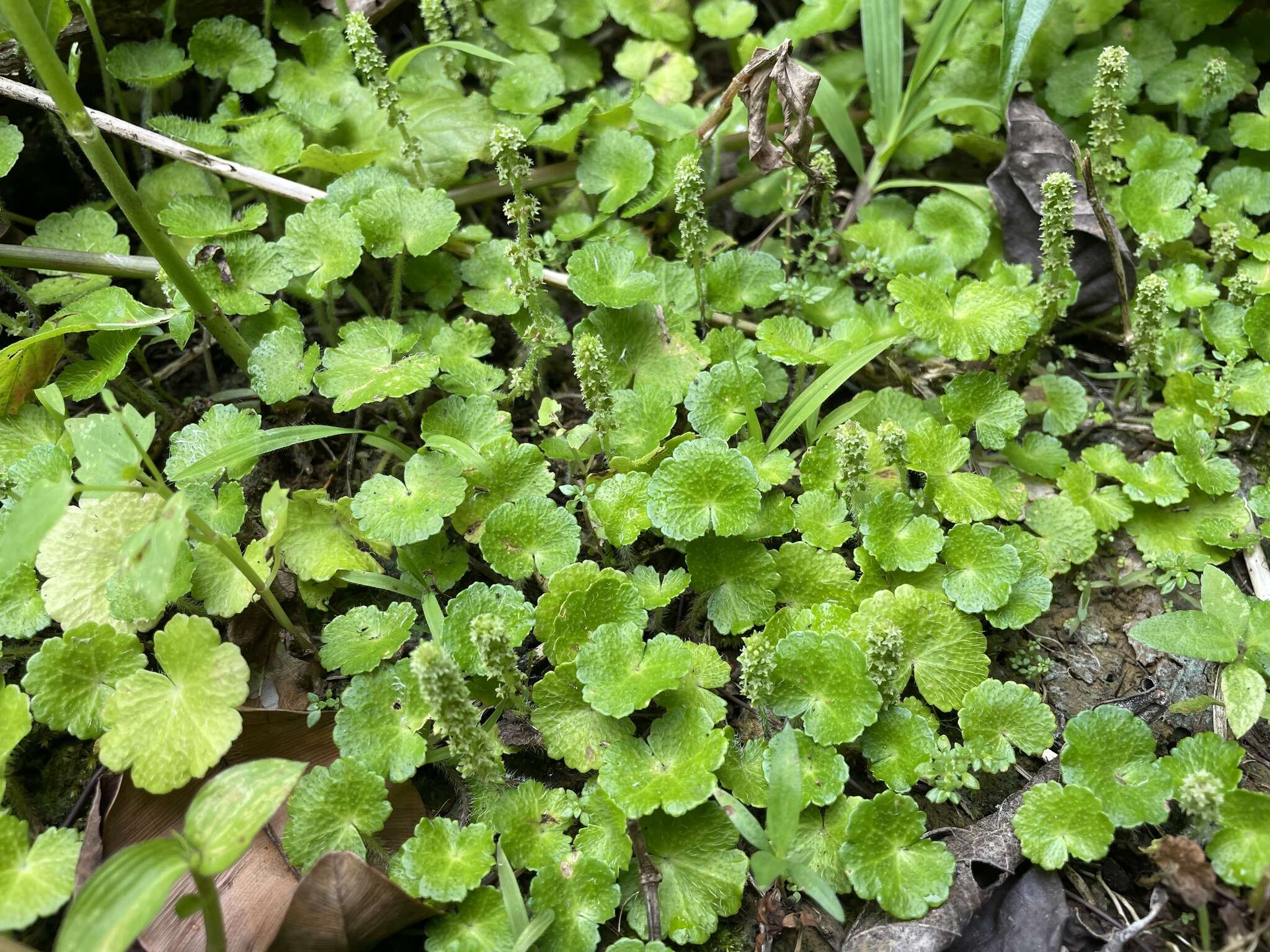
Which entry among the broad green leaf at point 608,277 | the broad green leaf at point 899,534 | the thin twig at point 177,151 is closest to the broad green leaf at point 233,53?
the thin twig at point 177,151

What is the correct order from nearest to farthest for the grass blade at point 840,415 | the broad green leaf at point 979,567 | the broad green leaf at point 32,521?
the broad green leaf at point 32,521
the broad green leaf at point 979,567
the grass blade at point 840,415

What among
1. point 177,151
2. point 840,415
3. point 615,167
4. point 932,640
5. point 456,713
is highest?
point 177,151

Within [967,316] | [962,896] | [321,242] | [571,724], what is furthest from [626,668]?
[321,242]

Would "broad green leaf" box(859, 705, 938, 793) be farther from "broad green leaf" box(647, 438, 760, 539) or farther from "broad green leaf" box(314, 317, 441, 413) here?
"broad green leaf" box(314, 317, 441, 413)

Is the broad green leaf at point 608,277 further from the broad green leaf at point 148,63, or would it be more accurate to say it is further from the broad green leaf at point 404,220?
the broad green leaf at point 148,63

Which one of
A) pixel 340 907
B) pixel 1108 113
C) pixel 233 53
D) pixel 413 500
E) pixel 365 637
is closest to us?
pixel 340 907

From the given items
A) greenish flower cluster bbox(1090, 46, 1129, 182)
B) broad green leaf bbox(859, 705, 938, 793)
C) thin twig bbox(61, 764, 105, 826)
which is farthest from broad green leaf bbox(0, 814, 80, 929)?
greenish flower cluster bbox(1090, 46, 1129, 182)

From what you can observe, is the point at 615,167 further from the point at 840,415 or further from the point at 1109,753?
the point at 1109,753
